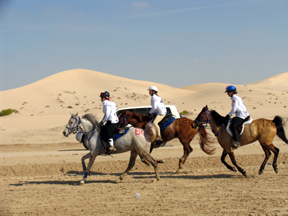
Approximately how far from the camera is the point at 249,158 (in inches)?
509

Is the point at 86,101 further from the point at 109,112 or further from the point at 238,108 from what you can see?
the point at 238,108

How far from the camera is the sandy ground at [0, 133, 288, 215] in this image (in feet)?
22.6

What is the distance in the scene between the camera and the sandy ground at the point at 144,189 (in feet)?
22.6

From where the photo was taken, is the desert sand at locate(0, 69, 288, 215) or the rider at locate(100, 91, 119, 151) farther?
the rider at locate(100, 91, 119, 151)

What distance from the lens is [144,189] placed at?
8.60 metres

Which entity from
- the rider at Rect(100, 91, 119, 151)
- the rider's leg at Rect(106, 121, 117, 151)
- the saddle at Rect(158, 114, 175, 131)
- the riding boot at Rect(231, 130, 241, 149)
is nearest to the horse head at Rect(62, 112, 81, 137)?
the rider at Rect(100, 91, 119, 151)

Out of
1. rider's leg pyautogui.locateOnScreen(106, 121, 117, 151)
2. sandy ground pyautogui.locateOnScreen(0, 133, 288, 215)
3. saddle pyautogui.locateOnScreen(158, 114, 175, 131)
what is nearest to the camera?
sandy ground pyautogui.locateOnScreen(0, 133, 288, 215)

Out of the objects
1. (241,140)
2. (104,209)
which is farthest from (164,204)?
(241,140)

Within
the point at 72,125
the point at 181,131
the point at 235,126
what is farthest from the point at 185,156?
the point at 72,125

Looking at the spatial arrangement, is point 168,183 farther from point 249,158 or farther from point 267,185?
point 249,158

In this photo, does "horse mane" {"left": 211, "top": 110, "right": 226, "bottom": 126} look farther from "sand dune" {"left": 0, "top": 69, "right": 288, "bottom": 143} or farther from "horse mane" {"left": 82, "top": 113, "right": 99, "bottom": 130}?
"sand dune" {"left": 0, "top": 69, "right": 288, "bottom": 143}

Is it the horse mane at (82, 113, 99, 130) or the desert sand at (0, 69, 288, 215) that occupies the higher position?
the horse mane at (82, 113, 99, 130)

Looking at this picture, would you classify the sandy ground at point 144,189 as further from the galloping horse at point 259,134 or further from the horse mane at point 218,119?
the horse mane at point 218,119

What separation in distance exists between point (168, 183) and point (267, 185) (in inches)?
103
